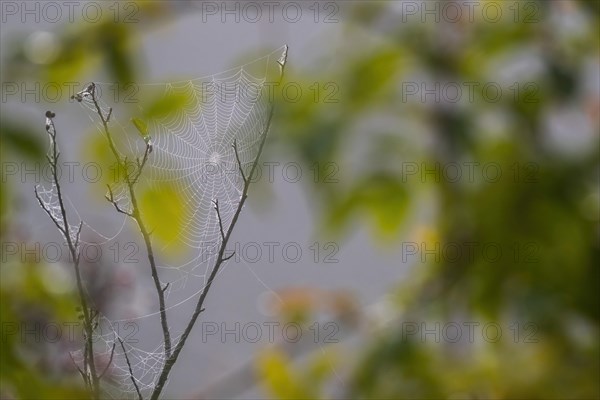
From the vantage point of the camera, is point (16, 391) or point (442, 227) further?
point (442, 227)

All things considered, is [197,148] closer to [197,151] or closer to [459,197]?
[197,151]

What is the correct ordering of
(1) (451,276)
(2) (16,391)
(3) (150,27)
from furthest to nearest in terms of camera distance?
(3) (150,27) → (1) (451,276) → (2) (16,391)

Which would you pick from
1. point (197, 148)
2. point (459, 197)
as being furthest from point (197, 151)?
point (459, 197)

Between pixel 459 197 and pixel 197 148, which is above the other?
pixel 197 148

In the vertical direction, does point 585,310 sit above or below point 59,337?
below

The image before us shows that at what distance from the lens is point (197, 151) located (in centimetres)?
78

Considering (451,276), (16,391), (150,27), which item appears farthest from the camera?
(150,27)

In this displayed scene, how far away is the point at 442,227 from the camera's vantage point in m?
0.71

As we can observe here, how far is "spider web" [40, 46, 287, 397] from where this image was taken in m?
0.65

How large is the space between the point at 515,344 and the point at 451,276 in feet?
0.28

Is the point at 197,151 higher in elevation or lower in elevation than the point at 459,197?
higher

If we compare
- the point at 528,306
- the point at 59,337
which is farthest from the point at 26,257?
the point at 528,306

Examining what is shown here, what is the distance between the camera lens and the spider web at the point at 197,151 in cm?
65

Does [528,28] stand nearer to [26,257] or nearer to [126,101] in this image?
[126,101]
